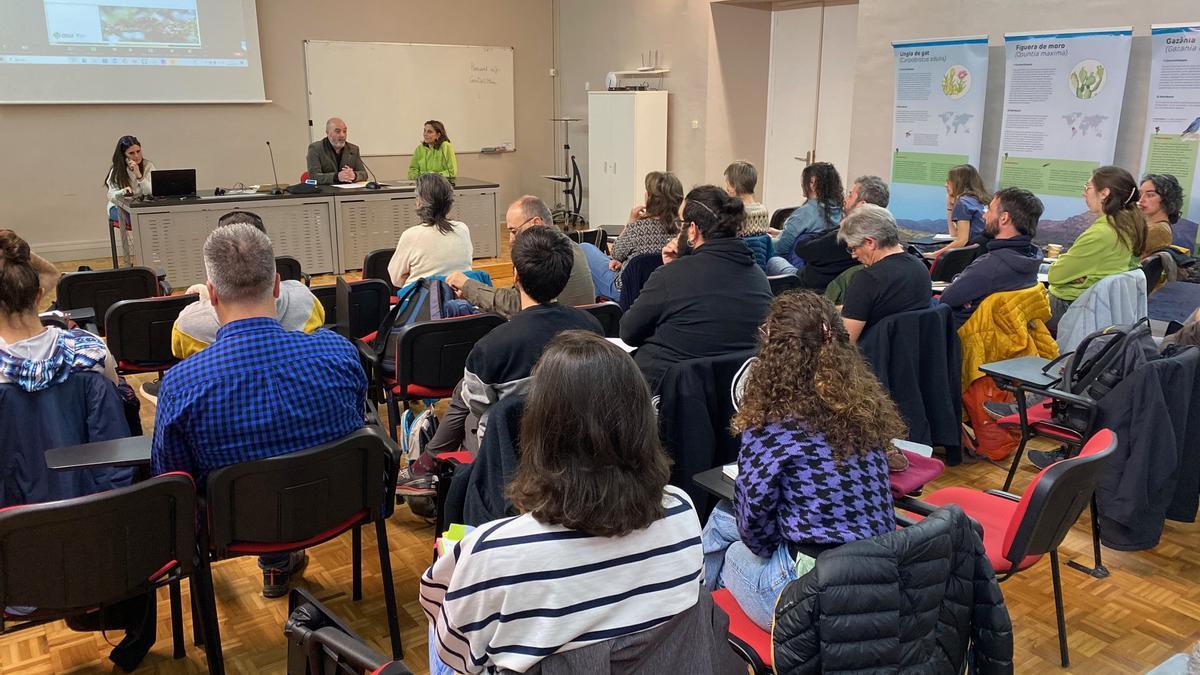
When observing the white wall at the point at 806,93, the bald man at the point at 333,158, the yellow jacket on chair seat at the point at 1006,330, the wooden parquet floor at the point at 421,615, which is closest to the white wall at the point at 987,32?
the white wall at the point at 806,93

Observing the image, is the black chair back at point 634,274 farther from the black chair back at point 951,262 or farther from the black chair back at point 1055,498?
the black chair back at point 1055,498

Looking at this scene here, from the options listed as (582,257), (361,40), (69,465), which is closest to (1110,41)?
(582,257)

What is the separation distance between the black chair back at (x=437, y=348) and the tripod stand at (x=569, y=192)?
7.18 meters

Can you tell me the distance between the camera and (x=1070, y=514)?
7.27 ft

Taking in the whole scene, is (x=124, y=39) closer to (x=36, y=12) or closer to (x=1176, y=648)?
(x=36, y=12)

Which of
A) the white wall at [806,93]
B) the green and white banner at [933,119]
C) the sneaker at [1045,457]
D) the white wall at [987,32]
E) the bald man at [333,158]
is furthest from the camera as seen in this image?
the white wall at [806,93]

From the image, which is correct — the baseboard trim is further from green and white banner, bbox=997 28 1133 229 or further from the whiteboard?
green and white banner, bbox=997 28 1133 229

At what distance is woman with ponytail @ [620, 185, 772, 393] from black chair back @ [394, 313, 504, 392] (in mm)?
725

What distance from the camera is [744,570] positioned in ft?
6.36

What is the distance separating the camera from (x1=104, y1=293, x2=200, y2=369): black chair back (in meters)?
3.61

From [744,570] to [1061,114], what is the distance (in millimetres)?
5224

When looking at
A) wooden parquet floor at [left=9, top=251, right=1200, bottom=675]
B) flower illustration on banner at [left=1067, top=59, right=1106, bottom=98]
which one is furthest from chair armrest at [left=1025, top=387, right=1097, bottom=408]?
flower illustration on banner at [left=1067, top=59, right=1106, bottom=98]

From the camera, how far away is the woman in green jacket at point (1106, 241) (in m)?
4.06

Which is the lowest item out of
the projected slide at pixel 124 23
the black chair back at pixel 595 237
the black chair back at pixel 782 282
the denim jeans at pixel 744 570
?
the denim jeans at pixel 744 570
